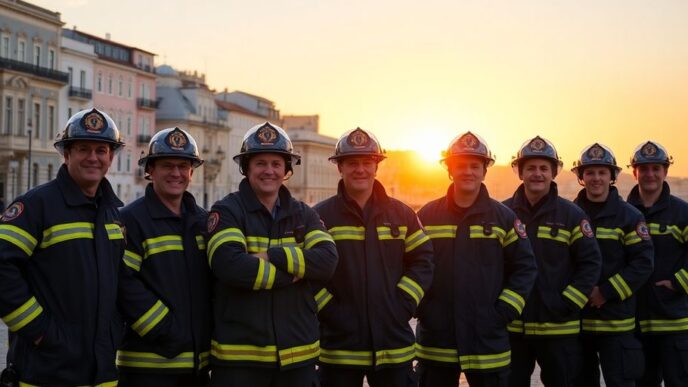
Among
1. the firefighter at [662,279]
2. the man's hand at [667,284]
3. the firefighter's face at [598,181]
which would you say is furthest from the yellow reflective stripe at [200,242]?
the man's hand at [667,284]

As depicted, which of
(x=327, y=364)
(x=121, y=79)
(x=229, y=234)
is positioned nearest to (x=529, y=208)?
(x=327, y=364)

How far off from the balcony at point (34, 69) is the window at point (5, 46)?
16.6 inches

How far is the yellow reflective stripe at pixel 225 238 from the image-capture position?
5.84 metres

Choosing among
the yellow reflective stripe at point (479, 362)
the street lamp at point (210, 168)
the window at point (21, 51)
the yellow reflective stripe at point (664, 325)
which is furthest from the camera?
the street lamp at point (210, 168)

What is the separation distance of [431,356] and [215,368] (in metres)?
1.85

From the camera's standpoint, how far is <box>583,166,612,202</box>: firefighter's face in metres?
8.15

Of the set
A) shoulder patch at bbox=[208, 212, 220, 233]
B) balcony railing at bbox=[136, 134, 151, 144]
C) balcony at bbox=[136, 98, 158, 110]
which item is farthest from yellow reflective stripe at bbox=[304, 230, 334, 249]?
balcony at bbox=[136, 98, 158, 110]

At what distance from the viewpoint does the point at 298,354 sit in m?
5.95

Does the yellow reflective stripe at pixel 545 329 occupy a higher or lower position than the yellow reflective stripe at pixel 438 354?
higher

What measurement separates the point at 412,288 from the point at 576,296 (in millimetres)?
1687

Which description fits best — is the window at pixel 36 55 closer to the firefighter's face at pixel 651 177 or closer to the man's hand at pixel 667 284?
the firefighter's face at pixel 651 177

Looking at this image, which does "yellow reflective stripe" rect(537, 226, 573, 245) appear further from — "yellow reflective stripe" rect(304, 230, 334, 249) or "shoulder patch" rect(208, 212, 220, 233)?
"shoulder patch" rect(208, 212, 220, 233)

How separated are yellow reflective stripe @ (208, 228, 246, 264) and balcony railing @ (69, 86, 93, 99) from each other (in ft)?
195

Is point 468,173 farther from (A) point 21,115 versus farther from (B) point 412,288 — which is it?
(A) point 21,115
